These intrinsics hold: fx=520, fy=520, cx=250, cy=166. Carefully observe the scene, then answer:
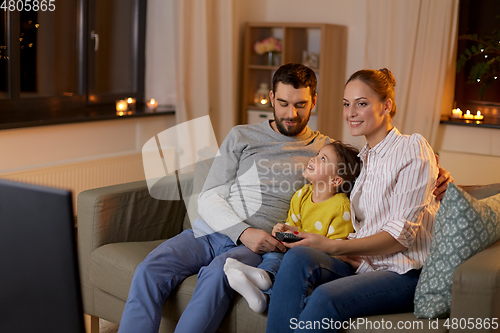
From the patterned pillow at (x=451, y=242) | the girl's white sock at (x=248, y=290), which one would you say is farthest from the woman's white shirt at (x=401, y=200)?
the girl's white sock at (x=248, y=290)

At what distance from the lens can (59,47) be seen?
3.44 m

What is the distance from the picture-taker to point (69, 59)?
3504mm

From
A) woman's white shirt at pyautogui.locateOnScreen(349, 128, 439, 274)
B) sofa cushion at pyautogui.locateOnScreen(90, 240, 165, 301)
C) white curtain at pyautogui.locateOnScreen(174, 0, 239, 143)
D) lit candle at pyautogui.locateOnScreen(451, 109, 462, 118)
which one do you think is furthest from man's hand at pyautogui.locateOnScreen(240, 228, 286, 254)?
lit candle at pyautogui.locateOnScreen(451, 109, 462, 118)

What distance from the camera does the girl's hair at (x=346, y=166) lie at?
1.83 meters

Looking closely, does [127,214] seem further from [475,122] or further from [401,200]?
[475,122]

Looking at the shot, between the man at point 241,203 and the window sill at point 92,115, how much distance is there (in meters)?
1.40

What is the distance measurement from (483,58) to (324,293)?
2987mm

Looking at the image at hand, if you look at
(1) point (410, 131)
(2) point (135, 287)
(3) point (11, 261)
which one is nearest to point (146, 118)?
(1) point (410, 131)

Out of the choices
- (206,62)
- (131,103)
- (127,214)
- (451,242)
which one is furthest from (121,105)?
(451,242)

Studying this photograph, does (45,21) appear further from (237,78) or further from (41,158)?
(237,78)

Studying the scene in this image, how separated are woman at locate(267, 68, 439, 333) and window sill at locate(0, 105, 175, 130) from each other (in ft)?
5.96

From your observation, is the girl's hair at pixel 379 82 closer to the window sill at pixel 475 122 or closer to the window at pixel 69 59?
the window at pixel 69 59

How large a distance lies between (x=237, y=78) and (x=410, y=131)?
152 centimetres

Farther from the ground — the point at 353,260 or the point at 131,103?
the point at 131,103
